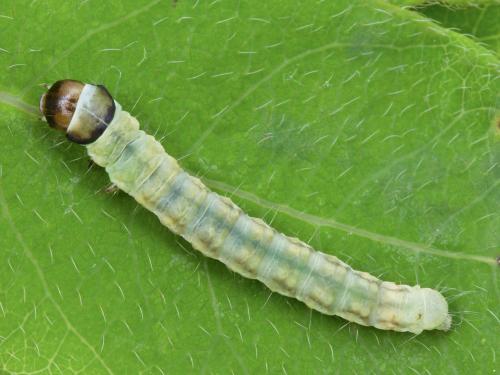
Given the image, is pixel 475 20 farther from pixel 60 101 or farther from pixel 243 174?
pixel 60 101

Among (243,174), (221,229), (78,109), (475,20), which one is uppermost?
(475,20)

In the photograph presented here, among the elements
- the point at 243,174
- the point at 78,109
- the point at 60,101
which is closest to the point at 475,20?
the point at 243,174

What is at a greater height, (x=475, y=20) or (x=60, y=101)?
(x=475, y=20)

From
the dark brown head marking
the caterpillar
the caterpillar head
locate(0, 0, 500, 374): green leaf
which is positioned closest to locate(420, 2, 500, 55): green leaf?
locate(0, 0, 500, 374): green leaf

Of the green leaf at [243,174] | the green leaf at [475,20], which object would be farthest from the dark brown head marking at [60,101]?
the green leaf at [475,20]

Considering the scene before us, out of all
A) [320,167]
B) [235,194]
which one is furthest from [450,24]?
[235,194]

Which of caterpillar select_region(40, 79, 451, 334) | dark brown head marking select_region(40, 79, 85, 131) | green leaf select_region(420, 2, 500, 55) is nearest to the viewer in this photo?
dark brown head marking select_region(40, 79, 85, 131)

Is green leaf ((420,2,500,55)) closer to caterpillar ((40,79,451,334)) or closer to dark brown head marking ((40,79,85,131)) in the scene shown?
caterpillar ((40,79,451,334))
